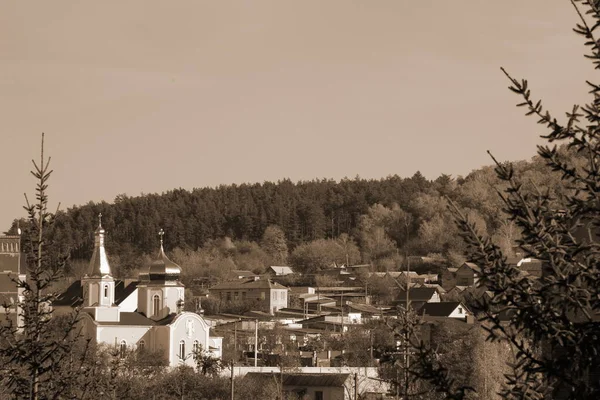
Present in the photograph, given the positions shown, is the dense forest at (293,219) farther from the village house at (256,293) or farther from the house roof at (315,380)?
the house roof at (315,380)

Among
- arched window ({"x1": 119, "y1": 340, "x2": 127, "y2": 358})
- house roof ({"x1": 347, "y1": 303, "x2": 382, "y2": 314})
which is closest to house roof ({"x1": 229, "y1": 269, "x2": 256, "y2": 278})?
house roof ({"x1": 347, "y1": 303, "x2": 382, "y2": 314})

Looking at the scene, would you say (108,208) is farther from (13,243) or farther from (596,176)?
(596,176)

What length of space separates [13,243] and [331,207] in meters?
76.9

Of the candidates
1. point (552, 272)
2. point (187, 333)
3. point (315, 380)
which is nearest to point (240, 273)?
point (187, 333)

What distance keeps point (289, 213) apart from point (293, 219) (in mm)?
957

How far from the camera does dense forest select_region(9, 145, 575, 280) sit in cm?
12194

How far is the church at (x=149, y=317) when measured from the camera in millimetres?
56175

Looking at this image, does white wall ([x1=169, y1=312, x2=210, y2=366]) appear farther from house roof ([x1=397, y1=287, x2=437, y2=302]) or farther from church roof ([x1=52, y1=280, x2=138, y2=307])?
house roof ([x1=397, y1=287, x2=437, y2=302])

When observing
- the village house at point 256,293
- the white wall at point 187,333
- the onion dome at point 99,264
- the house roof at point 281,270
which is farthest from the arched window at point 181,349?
the house roof at point 281,270

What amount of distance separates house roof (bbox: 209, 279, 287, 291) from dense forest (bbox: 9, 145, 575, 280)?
21.8 meters

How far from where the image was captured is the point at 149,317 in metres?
59.2

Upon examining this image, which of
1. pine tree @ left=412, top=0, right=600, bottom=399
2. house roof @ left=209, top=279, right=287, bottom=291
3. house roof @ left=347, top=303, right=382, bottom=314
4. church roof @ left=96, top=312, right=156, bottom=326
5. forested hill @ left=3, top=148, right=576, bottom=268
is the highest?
forested hill @ left=3, top=148, right=576, bottom=268

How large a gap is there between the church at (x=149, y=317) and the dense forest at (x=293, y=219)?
2197 inches

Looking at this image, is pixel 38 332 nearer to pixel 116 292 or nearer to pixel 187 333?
pixel 187 333
